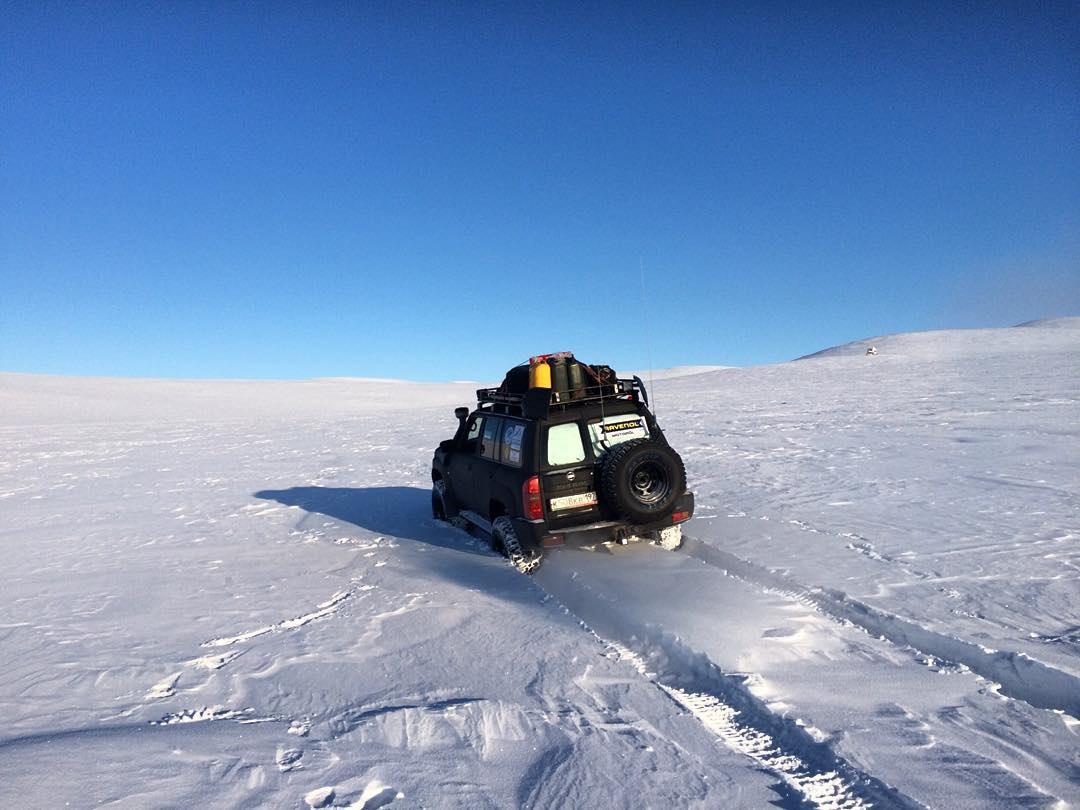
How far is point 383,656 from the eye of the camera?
15.7ft

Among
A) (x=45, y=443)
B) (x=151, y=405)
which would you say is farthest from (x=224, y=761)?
(x=151, y=405)

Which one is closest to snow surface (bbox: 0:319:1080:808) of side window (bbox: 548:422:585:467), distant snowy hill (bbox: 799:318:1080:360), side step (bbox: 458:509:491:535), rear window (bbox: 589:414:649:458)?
side step (bbox: 458:509:491:535)

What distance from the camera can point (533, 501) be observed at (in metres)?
6.46

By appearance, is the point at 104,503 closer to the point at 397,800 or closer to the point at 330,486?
the point at 330,486

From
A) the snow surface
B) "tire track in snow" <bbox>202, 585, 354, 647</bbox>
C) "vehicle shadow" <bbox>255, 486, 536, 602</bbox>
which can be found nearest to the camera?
the snow surface

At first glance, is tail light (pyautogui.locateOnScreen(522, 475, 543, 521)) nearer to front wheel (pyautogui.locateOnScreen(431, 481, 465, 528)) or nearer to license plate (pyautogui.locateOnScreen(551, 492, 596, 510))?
license plate (pyautogui.locateOnScreen(551, 492, 596, 510))

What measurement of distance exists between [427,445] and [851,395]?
1522 cm

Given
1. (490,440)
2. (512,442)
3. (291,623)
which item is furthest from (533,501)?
(291,623)

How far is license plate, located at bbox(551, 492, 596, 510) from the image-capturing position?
6502 millimetres

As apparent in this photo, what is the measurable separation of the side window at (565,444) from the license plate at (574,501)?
0.32m

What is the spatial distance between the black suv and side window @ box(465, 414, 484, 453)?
2.36 ft

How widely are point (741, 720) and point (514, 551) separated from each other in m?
3.26

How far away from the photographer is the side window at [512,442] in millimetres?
6859

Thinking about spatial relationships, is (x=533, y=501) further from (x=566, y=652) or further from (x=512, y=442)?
(x=566, y=652)
